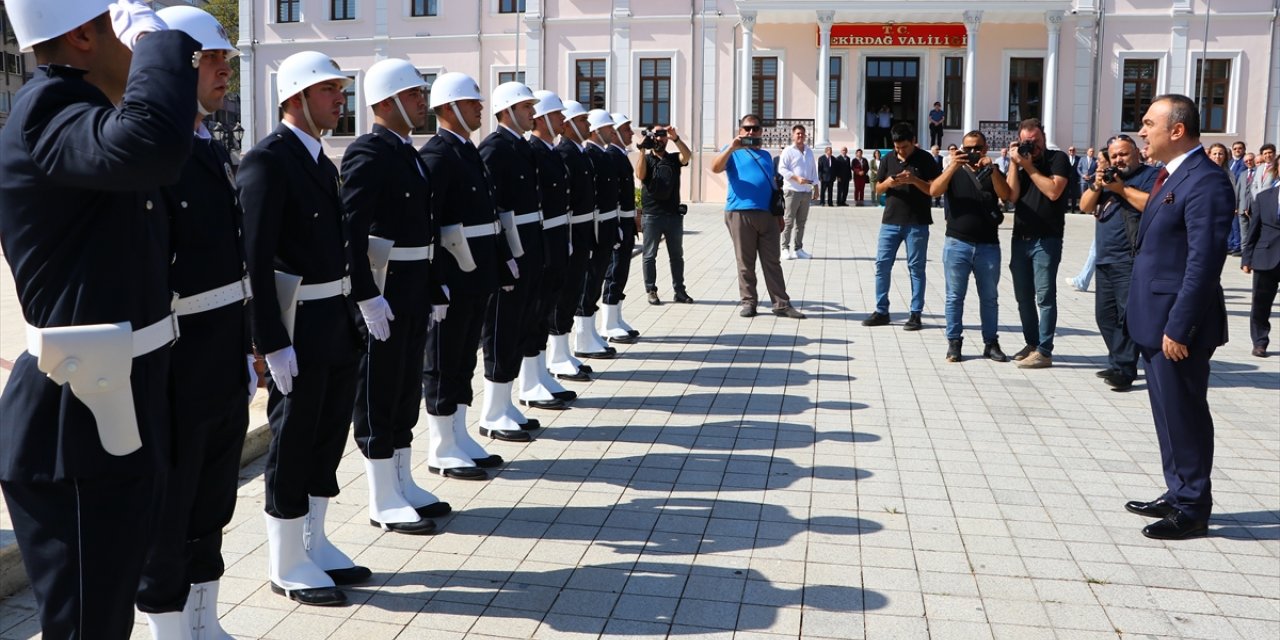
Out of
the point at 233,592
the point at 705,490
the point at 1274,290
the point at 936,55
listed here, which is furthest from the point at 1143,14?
the point at 233,592

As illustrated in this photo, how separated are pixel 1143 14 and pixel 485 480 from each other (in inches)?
1441

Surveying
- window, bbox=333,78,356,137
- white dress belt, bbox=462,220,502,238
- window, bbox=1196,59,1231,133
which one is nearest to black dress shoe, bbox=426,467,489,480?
white dress belt, bbox=462,220,502,238

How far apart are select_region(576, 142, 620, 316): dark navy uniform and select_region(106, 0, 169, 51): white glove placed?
22.6ft

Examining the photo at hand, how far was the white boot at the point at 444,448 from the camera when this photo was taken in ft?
20.5

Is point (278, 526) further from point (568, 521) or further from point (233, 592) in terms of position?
point (568, 521)

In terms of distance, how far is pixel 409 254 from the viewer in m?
5.41

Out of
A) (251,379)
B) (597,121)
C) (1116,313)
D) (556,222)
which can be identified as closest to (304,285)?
(251,379)

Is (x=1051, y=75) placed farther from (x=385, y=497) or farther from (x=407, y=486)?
(x=385, y=497)

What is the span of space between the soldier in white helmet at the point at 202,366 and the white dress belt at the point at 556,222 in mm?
4445

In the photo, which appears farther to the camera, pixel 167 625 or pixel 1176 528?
pixel 1176 528

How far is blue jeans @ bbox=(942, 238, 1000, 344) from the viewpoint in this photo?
10.2 m

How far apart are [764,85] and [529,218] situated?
32.5m

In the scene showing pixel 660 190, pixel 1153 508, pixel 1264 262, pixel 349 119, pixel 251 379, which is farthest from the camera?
pixel 349 119

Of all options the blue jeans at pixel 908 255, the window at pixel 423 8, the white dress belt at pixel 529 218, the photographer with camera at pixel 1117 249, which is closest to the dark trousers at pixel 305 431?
the white dress belt at pixel 529 218
